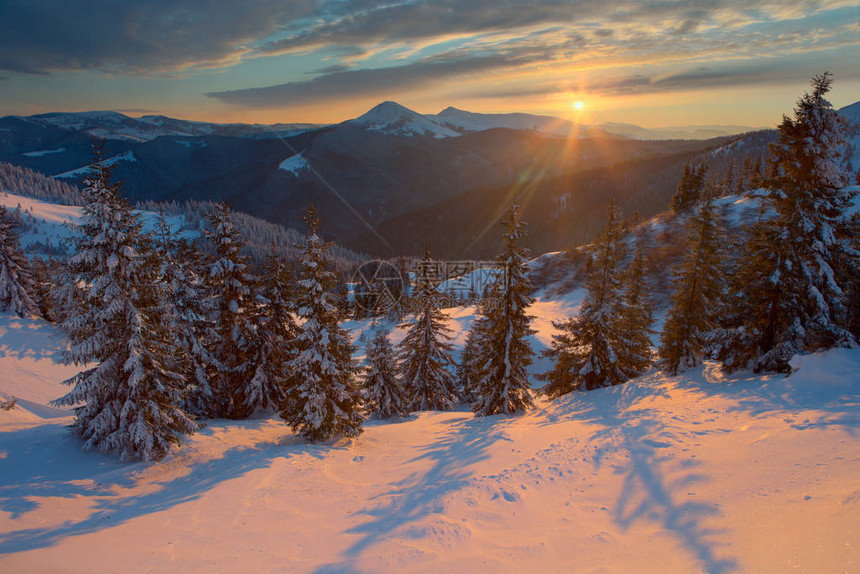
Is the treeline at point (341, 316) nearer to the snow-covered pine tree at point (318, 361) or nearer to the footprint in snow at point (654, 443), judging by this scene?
the snow-covered pine tree at point (318, 361)

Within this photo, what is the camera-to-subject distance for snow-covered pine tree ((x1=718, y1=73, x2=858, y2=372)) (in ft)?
53.6

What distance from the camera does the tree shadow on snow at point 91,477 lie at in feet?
33.2

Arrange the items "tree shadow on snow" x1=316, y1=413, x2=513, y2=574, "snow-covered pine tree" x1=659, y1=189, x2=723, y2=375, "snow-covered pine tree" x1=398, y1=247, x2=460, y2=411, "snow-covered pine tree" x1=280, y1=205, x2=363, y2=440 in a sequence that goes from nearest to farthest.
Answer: "tree shadow on snow" x1=316, y1=413, x2=513, y2=574
"snow-covered pine tree" x1=280, y1=205, x2=363, y2=440
"snow-covered pine tree" x1=659, y1=189, x2=723, y2=375
"snow-covered pine tree" x1=398, y1=247, x2=460, y2=411

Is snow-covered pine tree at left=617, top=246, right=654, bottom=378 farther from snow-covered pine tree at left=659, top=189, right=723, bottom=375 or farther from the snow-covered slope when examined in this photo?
the snow-covered slope

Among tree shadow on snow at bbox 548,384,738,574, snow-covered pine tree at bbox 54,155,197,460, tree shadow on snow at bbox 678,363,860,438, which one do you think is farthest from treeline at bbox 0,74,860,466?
tree shadow on snow at bbox 548,384,738,574

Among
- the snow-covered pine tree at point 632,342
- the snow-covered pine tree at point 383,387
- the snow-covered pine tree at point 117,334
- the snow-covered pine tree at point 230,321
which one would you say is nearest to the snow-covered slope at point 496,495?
the snow-covered pine tree at point 117,334

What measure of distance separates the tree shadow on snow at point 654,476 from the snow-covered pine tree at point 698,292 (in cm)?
602

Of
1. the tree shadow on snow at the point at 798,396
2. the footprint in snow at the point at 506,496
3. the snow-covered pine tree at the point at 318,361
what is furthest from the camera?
the snow-covered pine tree at the point at 318,361

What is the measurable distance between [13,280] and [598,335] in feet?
167

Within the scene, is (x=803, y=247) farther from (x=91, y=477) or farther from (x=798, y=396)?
(x=91, y=477)

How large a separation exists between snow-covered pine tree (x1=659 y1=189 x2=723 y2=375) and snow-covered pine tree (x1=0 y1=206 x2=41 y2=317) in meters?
53.9

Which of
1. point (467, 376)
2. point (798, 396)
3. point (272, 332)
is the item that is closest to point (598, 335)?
point (798, 396)

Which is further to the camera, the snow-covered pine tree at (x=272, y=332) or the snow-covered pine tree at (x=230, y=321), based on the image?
the snow-covered pine tree at (x=272, y=332)

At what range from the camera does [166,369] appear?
15477mm
